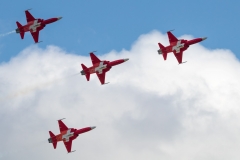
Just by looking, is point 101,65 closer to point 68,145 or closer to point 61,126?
point 61,126

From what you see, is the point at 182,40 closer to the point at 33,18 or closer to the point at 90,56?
the point at 90,56

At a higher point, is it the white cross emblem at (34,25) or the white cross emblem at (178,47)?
the white cross emblem at (34,25)

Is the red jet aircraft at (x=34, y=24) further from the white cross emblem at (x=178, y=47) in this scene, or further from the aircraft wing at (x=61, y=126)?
the white cross emblem at (x=178, y=47)

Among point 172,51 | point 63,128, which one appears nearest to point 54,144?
point 63,128

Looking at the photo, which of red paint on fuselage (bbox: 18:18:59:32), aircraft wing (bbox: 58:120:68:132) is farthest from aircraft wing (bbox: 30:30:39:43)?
aircraft wing (bbox: 58:120:68:132)

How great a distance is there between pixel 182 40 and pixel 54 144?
30.3 meters

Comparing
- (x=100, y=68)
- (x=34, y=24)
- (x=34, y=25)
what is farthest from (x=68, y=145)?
(x=34, y=24)

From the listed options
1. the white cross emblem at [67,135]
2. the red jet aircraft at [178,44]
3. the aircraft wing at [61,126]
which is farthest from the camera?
the red jet aircraft at [178,44]

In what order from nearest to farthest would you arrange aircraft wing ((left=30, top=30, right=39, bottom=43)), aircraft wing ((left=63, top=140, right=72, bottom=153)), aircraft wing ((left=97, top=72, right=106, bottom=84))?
aircraft wing ((left=63, top=140, right=72, bottom=153)), aircraft wing ((left=30, top=30, right=39, bottom=43)), aircraft wing ((left=97, top=72, right=106, bottom=84))

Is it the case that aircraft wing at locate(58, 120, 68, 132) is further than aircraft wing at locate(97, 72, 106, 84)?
No

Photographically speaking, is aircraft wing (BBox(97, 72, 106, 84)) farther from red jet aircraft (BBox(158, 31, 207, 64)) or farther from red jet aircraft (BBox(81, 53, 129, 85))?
red jet aircraft (BBox(158, 31, 207, 64))

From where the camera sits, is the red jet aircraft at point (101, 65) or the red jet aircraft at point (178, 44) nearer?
the red jet aircraft at point (178, 44)

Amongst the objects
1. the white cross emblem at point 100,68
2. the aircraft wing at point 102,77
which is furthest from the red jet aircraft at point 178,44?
the aircraft wing at point 102,77

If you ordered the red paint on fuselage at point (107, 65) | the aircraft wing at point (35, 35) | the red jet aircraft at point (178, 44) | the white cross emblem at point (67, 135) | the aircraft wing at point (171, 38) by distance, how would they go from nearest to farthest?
the white cross emblem at point (67, 135) < the red paint on fuselage at point (107, 65) < the red jet aircraft at point (178, 44) < the aircraft wing at point (171, 38) < the aircraft wing at point (35, 35)
